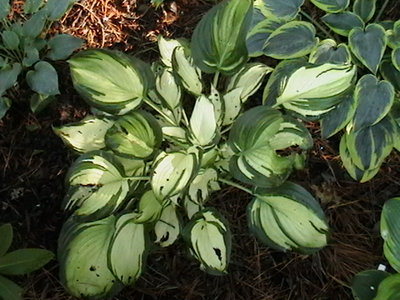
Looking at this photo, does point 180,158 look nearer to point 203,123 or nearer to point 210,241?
point 203,123

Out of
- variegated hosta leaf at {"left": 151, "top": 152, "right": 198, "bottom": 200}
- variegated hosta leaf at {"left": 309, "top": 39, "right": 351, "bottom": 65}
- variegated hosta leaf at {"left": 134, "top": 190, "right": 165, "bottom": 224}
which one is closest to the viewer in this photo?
variegated hosta leaf at {"left": 151, "top": 152, "right": 198, "bottom": 200}

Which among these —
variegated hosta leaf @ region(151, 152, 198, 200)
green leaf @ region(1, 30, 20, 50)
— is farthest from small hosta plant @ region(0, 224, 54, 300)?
green leaf @ region(1, 30, 20, 50)

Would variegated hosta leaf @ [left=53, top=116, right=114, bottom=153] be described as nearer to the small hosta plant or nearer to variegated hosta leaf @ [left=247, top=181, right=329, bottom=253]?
the small hosta plant

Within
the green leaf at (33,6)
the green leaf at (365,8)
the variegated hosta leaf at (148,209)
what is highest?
the green leaf at (365,8)

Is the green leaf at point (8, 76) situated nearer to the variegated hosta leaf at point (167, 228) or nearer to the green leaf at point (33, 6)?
the green leaf at point (33, 6)

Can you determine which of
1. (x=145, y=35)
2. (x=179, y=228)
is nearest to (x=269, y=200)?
(x=179, y=228)

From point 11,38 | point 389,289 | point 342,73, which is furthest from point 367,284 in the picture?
point 11,38

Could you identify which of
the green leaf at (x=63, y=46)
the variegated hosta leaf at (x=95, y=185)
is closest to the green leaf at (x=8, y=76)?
the green leaf at (x=63, y=46)

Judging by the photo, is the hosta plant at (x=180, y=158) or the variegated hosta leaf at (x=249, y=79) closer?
the hosta plant at (x=180, y=158)
